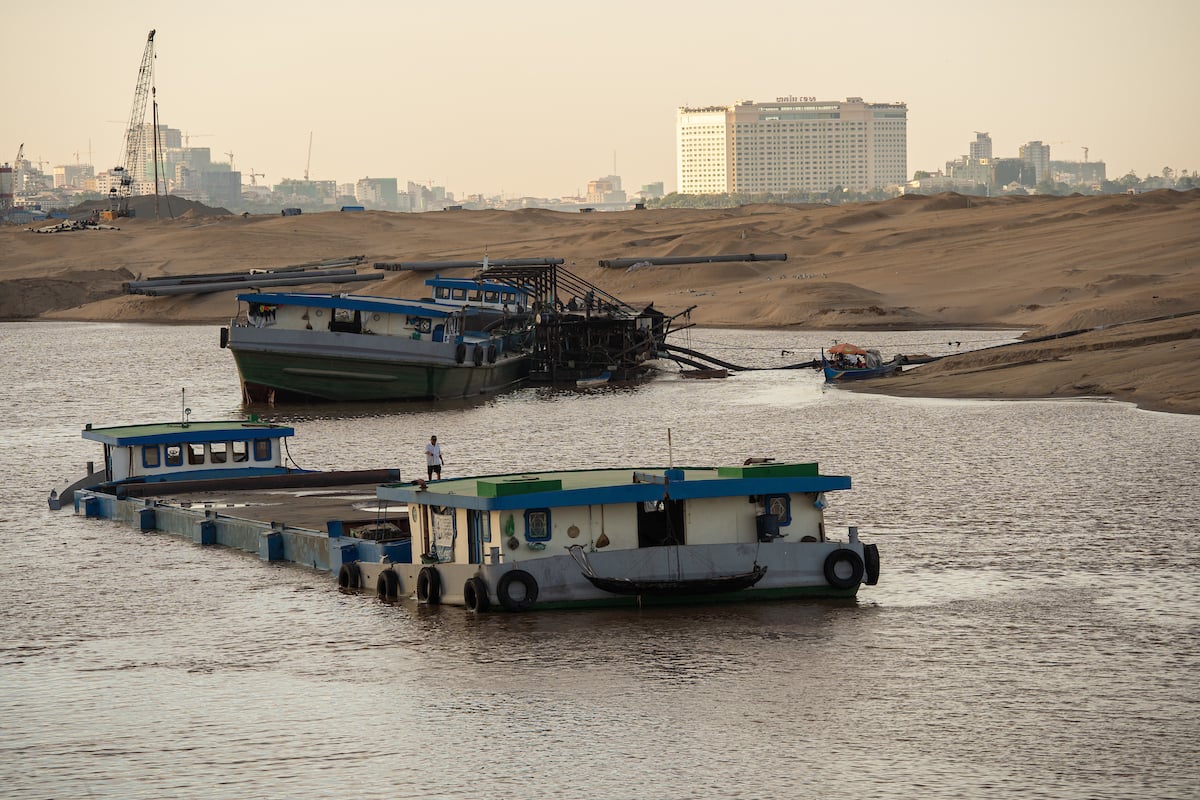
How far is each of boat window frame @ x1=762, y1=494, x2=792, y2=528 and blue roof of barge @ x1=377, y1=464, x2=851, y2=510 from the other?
0.37 meters

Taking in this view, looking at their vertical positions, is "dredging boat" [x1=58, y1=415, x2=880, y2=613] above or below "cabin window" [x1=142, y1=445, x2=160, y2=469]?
below

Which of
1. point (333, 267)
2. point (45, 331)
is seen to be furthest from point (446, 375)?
point (333, 267)

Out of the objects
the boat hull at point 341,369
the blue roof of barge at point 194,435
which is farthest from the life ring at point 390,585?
the boat hull at point 341,369

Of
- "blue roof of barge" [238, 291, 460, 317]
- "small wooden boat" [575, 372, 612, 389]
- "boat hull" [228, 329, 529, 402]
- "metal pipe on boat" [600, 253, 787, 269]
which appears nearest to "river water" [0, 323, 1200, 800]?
"boat hull" [228, 329, 529, 402]

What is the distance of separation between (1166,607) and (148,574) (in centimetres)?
1996

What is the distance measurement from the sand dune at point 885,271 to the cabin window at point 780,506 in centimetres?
2906

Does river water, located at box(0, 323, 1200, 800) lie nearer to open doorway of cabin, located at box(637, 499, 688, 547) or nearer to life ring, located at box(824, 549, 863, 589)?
life ring, located at box(824, 549, 863, 589)

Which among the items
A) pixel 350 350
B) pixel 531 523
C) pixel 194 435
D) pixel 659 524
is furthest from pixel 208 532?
pixel 350 350

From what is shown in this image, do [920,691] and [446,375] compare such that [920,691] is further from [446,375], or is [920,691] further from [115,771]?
[446,375]

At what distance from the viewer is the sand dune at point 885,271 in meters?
67.5

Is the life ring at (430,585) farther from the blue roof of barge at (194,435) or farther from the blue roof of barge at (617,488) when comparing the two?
the blue roof of barge at (194,435)

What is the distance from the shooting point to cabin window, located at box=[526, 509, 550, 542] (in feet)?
95.8

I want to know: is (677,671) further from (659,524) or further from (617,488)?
(659,524)

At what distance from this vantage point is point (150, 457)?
151 feet
